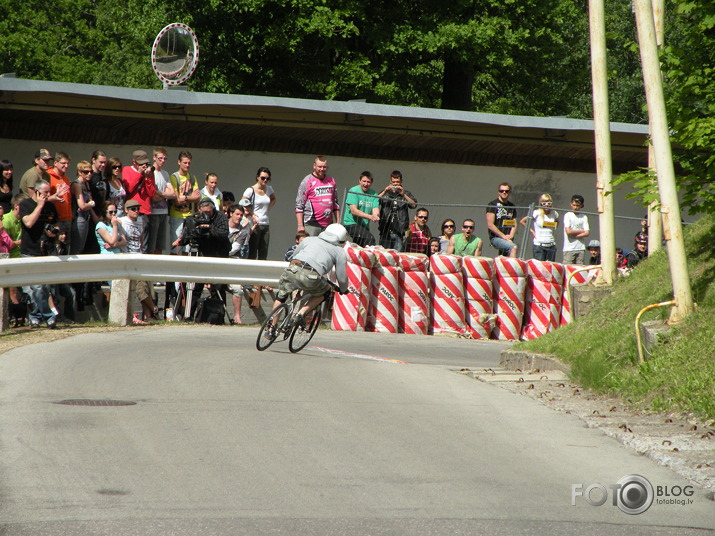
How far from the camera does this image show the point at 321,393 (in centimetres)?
945

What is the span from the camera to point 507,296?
57.7ft

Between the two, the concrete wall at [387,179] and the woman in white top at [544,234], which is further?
the concrete wall at [387,179]

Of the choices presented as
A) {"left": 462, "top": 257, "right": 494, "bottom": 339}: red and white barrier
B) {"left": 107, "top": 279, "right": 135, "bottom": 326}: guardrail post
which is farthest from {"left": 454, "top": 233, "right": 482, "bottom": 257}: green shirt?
{"left": 107, "top": 279, "right": 135, "bottom": 326}: guardrail post

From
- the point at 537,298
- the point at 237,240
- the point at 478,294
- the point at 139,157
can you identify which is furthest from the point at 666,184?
the point at 237,240

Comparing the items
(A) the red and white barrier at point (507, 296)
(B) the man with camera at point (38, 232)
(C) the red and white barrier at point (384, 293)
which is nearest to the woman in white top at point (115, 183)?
(B) the man with camera at point (38, 232)

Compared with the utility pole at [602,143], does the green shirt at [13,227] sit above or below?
below

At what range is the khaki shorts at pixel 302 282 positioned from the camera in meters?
12.9

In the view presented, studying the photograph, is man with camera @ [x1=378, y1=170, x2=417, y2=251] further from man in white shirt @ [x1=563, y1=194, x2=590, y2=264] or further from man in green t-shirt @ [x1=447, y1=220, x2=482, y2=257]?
man in white shirt @ [x1=563, y1=194, x2=590, y2=264]

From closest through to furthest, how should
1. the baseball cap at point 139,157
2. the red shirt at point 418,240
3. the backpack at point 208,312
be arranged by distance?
the baseball cap at point 139,157 < the backpack at point 208,312 < the red shirt at point 418,240

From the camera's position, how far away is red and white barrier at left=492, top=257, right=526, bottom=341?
57.6 ft

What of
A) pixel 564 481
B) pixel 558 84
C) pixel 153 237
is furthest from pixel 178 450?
pixel 558 84

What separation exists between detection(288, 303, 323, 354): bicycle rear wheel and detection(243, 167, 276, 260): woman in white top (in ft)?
15.8

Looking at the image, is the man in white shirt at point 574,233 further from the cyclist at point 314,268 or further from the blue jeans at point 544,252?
the cyclist at point 314,268

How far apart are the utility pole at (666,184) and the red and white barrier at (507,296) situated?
737cm
